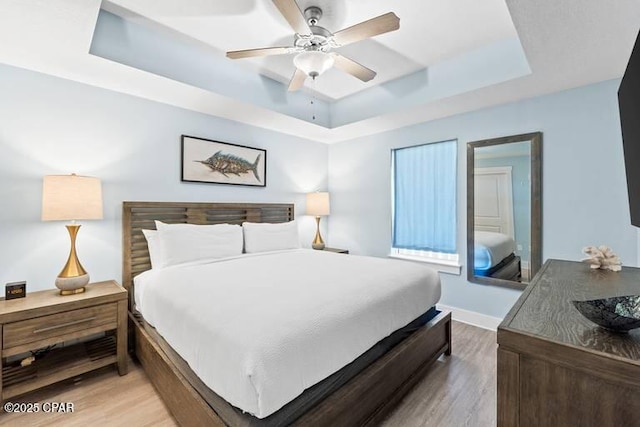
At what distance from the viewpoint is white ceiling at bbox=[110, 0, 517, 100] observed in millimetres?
2068

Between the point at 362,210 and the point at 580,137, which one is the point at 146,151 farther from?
the point at 580,137

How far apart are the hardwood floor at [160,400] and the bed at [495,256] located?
0.98 metres

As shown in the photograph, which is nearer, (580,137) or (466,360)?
(466,360)

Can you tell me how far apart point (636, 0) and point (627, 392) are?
199cm

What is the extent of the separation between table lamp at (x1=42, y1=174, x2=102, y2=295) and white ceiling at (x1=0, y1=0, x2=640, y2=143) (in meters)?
0.92

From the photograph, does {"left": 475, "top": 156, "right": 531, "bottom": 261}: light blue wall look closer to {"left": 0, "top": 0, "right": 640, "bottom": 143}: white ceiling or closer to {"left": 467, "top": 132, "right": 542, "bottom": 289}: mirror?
{"left": 467, "top": 132, "right": 542, "bottom": 289}: mirror

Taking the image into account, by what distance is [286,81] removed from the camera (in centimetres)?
334

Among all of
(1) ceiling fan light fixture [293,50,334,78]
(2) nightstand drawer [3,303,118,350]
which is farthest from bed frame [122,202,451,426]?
(1) ceiling fan light fixture [293,50,334,78]

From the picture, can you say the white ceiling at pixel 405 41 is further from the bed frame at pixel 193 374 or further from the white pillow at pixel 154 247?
the white pillow at pixel 154 247

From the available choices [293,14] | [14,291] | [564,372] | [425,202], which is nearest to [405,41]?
[293,14]

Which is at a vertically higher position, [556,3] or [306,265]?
[556,3]

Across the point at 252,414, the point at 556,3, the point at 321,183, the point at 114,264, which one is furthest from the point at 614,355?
the point at 321,183

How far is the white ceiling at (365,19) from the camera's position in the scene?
2068 millimetres

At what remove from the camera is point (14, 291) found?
2.00 m
